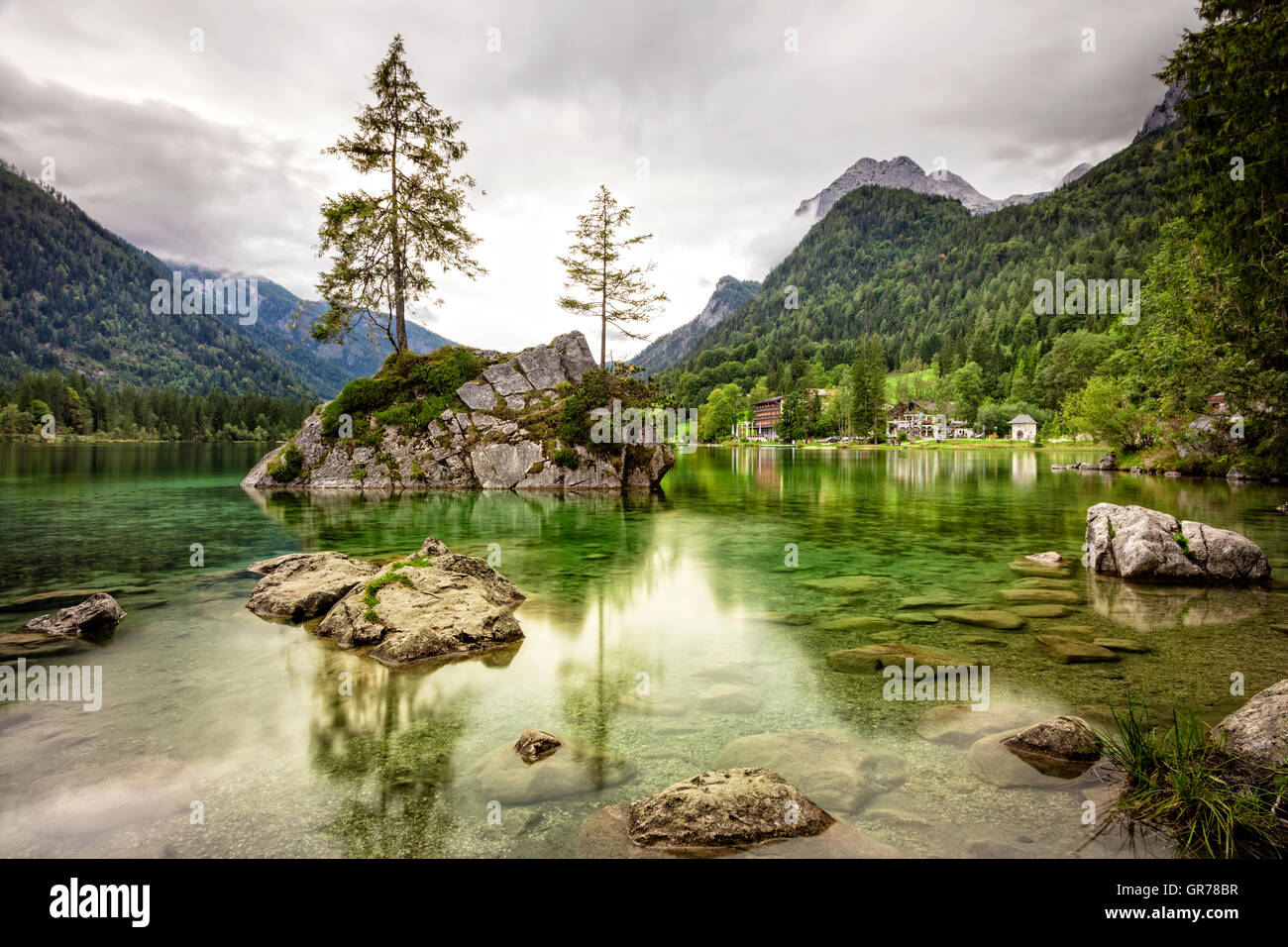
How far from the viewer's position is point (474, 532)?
66.8ft

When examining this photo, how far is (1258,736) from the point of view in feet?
16.6

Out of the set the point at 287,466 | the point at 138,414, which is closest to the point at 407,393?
the point at 287,466

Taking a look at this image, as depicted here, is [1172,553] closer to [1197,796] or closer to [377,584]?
[1197,796]

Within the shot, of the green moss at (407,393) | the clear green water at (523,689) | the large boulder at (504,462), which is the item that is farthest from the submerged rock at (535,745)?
the green moss at (407,393)

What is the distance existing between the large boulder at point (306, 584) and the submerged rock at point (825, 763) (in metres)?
8.33

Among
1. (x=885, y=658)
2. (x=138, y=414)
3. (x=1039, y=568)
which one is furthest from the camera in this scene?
(x=138, y=414)

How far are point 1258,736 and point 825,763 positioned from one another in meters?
3.59

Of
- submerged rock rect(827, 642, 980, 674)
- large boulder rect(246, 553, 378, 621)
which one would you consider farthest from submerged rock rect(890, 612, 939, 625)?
large boulder rect(246, 553, 378, 621)

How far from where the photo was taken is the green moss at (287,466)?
3656 centimetres

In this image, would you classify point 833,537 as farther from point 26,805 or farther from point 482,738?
point 26,805

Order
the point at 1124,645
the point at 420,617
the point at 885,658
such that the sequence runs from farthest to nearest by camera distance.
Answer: the point at 420,617 → the point at 1124,645 → the point at 885,658

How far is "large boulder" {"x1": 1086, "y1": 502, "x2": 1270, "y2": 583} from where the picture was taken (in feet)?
42.5

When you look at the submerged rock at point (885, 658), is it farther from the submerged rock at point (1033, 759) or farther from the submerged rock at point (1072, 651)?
the submerged rock at point (1033, 759)
